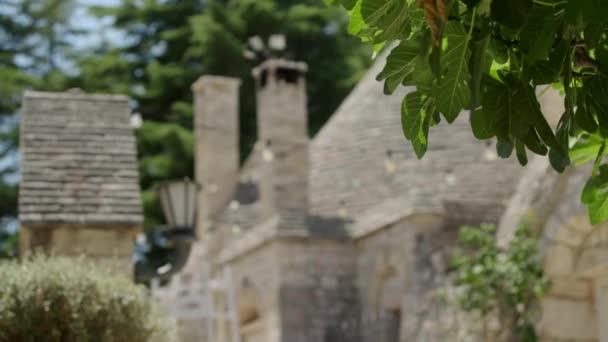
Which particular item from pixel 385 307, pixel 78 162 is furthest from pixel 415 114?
pixel 385 307

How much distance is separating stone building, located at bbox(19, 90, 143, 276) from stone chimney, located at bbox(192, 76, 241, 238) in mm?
13414

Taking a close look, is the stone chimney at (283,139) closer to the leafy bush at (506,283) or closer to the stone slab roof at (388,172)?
the stone slab roof at (388,172)

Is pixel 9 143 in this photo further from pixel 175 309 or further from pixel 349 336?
pixel 175 309

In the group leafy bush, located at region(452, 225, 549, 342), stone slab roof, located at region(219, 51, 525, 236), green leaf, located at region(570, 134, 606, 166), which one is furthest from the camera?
stone slab roof, located at region(219, 51, 525, 236)

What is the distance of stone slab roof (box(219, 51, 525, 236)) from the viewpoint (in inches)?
692

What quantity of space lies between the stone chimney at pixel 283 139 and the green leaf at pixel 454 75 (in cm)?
1599

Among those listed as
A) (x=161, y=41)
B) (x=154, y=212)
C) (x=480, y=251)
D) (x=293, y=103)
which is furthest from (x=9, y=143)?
(x=480, y=251)

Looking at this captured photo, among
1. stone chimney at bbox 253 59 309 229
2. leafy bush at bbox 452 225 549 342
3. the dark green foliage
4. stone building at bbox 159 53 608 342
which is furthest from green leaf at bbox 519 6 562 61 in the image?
stone chimney at bbox 253 59 309 229

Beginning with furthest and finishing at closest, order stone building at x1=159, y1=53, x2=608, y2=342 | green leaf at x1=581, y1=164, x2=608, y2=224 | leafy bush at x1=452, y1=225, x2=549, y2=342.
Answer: stone building at x1=159, y1=53, x2=608, y2=342 → leafy bush at x1=452, y1=225, x2=549, y2=342 → green leaf at x1=581, y1=164, x2=608, y2=224

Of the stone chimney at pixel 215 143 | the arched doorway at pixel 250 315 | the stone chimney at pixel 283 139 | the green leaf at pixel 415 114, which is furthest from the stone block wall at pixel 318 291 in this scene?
the green leaf at pixel 415 114

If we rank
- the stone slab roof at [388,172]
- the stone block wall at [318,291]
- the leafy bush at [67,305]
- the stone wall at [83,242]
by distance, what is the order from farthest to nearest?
the stone slab roof at [388,172]
the stone block wall at [318,291]
the stone wall at [83,242]
the leafy bush at [67,305]

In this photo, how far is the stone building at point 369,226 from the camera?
1294cm

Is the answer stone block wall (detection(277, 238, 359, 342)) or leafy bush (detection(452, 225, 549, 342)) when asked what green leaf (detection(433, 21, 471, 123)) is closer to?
leafy bush (detection(452, 225, 549, 342))

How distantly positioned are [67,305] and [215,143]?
17.2m
